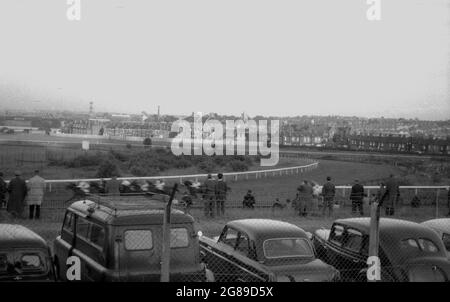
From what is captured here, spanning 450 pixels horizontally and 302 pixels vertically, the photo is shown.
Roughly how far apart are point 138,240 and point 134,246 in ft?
0.30

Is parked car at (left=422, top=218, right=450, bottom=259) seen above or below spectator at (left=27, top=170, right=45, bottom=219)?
below

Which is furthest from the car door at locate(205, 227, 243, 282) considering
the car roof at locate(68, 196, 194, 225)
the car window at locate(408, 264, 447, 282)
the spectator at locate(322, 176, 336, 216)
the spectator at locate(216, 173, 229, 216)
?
Result: the spectator at locate(322, 176, 336, 216)

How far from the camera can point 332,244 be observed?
29.3 feet

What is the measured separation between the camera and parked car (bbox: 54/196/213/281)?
6164 millimetres

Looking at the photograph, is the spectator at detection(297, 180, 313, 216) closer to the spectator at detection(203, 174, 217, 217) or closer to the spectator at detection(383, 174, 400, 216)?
the spectator at detection(383, 174, 400, 216)

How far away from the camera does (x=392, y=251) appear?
7.76 metres

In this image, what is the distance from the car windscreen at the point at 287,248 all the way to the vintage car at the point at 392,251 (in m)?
0.59

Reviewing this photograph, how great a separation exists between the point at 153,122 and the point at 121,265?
7846 cm

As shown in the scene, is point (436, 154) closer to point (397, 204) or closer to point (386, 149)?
point (386, 149)

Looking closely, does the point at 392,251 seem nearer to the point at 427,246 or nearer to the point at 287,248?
the point at 427,246

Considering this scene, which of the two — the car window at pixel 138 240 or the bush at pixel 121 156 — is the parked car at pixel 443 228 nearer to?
the car window at pixel 138 240

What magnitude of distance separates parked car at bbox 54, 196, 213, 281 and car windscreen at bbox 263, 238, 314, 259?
1.39 meters

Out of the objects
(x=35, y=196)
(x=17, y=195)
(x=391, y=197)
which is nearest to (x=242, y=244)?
(x=35, y=196)
